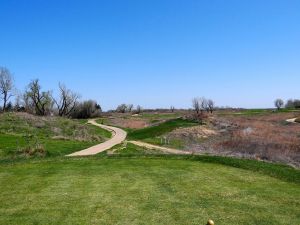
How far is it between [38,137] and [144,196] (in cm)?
3137

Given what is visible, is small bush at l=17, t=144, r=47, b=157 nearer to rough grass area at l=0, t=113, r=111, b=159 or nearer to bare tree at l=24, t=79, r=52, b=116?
rough grass area at l=0, t=113, r=111, b=159

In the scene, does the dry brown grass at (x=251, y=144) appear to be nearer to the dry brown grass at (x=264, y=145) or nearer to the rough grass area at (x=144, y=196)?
the dry brown grass at (x=264, y=145)

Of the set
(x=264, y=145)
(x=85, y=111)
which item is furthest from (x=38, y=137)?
(x=85, y=111)

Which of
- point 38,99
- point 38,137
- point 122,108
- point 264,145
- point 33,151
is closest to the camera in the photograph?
point 33,151

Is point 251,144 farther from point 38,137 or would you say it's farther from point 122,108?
point 122,108

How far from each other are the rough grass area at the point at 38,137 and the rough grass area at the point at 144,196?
33.5 feet

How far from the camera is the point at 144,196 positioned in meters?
13.7

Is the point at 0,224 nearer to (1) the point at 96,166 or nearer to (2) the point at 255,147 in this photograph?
(1) the point at 96,166

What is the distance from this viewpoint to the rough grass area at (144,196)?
11234 mm

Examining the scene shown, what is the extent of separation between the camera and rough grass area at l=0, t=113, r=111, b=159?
31297 millimetres

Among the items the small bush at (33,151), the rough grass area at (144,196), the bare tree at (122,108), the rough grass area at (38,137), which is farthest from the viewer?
the bare tree at (122,108)

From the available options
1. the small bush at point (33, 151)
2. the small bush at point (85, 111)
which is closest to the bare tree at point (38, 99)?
the small bush at point (85, 111)

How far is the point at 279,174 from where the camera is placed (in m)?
18.7

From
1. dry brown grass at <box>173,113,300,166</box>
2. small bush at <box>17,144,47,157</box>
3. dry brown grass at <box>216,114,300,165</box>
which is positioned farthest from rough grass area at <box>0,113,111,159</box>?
dry brown grass at <box>216,114,300,165</box>
